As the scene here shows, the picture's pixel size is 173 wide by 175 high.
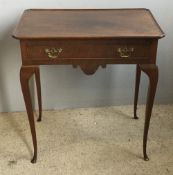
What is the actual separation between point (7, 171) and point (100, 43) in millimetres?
780

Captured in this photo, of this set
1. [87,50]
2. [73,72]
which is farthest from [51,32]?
[73,72]

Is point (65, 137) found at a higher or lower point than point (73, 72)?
lower

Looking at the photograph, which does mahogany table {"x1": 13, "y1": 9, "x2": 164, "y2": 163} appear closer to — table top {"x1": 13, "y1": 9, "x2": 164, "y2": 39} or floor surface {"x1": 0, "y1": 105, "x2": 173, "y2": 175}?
table top {"x1": 13, "y1": 9, "x2": 164, "y2": 39}

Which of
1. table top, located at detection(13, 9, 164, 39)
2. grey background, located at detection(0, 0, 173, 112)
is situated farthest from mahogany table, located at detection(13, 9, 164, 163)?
grey background, located at detection(0, 0, 173, 112)

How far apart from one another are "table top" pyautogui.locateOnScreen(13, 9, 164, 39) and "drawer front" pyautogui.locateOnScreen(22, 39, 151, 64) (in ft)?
0.10

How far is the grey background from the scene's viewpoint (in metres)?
1.59

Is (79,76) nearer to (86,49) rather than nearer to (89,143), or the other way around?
(89,143)

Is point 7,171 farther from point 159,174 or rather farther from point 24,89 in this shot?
point 159,174

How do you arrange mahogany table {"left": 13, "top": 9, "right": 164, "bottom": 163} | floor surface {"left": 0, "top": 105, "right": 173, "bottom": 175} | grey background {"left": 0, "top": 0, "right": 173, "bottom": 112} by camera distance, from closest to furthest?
mahogany table {"left": 13, "top": 9, "right": 164, "bottom": 163}, floor surface {"left": 0, "top": 105, "right": 173, "bottom": 175}, grey background {"left": 0, "top": 0, "right": 173, "bottom": 112}

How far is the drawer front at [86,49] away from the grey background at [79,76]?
0.44 metres

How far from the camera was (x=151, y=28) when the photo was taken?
1.27 m

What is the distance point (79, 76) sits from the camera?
180 cm

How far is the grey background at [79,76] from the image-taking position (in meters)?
1.59

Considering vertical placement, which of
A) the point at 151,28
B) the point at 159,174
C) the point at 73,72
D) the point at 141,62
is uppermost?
the point at 151,28
